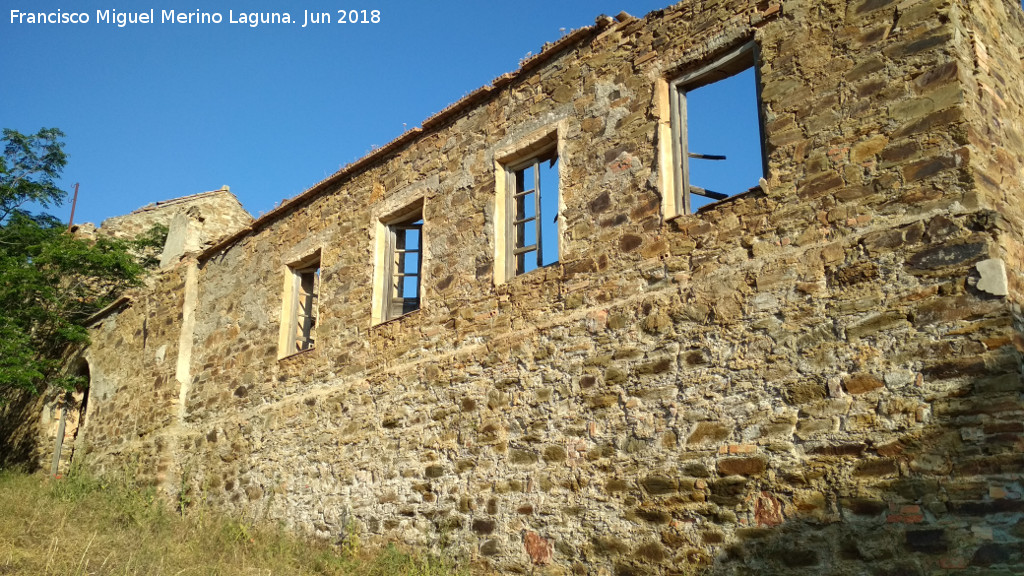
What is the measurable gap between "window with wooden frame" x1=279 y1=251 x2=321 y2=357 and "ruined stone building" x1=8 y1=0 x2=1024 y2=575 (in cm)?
36

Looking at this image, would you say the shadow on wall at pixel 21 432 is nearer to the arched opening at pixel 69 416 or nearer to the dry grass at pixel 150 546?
the arched opening at pixel 69 416

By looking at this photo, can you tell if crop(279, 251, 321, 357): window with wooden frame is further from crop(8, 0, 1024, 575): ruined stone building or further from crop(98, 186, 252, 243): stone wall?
crop(98, 186, 252, 243): stone wall

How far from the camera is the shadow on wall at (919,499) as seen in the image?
13.9ft

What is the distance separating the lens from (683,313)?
227 inches

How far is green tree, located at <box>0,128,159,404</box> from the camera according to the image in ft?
40.2

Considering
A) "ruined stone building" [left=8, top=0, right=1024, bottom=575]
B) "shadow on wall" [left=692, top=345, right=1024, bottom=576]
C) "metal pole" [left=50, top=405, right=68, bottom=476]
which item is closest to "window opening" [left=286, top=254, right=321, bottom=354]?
"ruined stone building" [left=8, top=0, right=1024, bottom=575]

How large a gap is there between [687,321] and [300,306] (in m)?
5.59

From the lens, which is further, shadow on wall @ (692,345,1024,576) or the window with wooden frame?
the window with wooden frame

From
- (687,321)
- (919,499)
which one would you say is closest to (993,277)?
(919,499)

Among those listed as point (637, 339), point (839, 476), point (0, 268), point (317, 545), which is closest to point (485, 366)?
point (637, 339)

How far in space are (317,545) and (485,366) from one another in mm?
2671

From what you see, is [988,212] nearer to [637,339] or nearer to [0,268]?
[637,339]

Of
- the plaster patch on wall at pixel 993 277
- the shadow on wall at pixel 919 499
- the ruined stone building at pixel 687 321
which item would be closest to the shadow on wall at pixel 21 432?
the ruined stone building at pixel 687 321

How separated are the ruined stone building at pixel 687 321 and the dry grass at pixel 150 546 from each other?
1.12 ft
